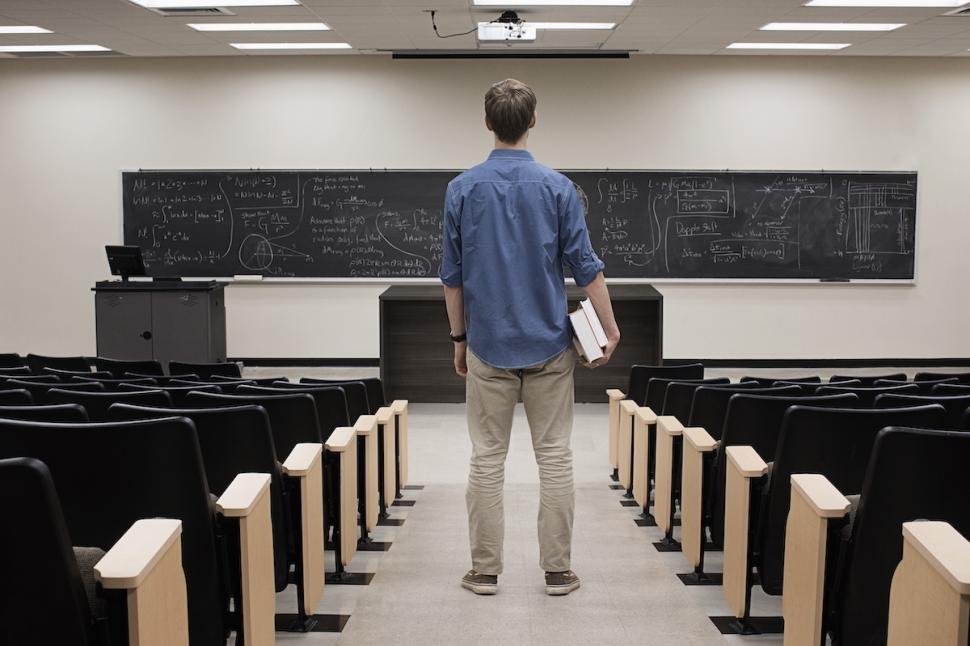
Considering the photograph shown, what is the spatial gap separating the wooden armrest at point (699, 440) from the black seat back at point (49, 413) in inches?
80.4

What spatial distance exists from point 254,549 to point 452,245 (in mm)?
1297

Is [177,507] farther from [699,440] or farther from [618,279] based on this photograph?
[618,279]

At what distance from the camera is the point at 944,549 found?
1.56m

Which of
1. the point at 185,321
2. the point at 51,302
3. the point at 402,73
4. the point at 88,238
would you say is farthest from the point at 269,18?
the point at 51,302

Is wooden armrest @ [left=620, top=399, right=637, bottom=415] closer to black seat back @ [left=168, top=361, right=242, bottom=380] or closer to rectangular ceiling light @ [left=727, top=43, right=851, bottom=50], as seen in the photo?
black seat back @ [left=168, top=361, right=242, bottom=380]

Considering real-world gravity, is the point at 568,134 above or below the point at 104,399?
above

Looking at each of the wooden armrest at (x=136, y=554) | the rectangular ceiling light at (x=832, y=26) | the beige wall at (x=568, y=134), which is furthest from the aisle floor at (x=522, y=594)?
the beige wall at (x=568, y=134)

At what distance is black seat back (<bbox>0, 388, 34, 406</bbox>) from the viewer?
125 inches

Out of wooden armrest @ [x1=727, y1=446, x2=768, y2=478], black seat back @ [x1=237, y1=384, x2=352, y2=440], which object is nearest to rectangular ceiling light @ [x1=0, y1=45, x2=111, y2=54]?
black seat back @ [x1=237, y1=384, x2=352, y2=440]

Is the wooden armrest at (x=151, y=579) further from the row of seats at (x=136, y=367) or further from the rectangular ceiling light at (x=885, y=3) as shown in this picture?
the rectangular ceiling light at (x=885, y=3)

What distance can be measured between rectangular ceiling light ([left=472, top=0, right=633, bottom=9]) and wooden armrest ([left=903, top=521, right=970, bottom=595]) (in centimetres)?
608

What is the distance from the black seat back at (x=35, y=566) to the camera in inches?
57.2

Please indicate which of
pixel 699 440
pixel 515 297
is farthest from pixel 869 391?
pixel 515 297

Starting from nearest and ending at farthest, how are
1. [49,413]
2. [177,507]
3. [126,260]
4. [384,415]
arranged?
1. [177,507]
2. [49,413]
3. [384,415]
4. [126,260]
